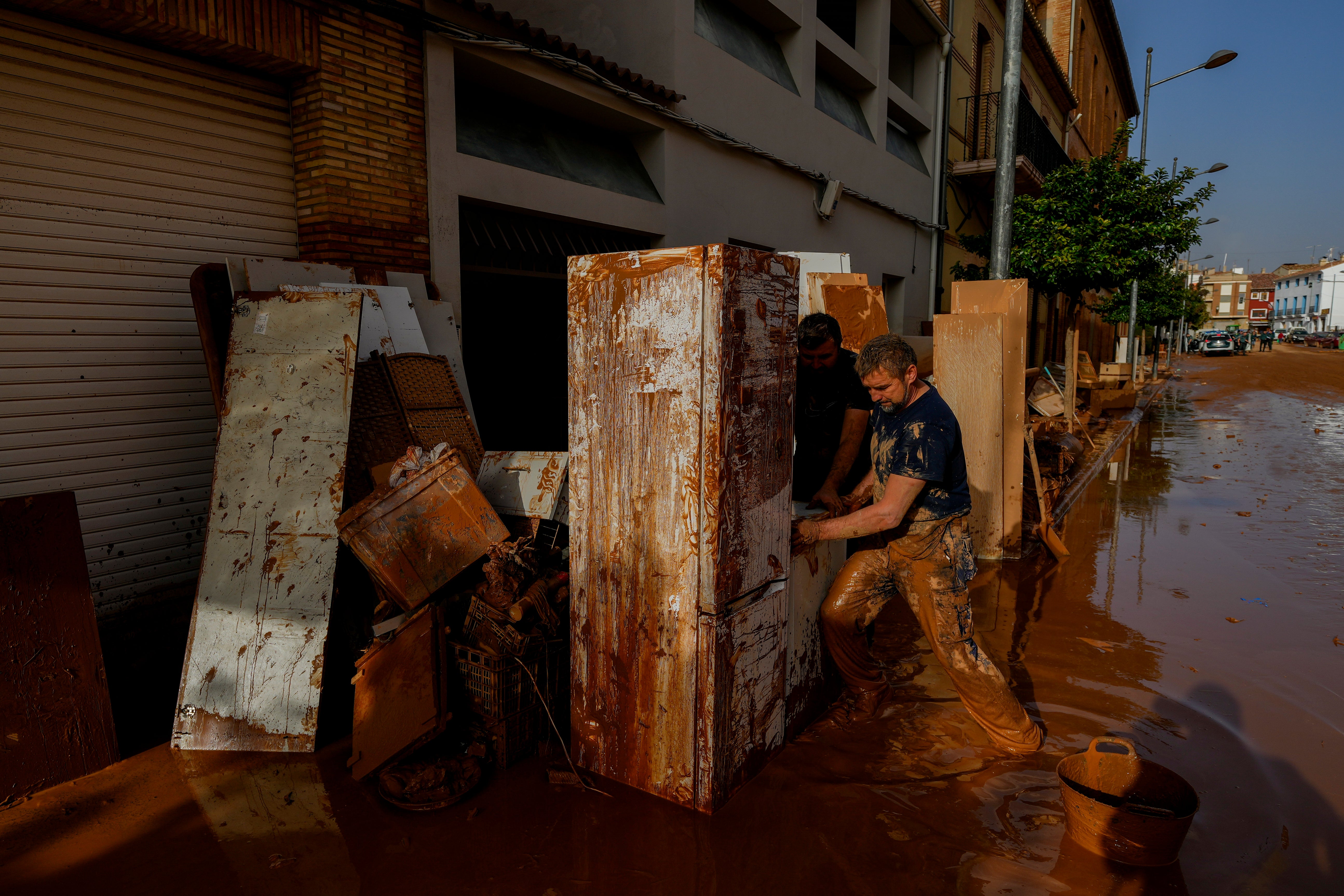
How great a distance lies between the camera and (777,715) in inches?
132

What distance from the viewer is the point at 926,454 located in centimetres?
334

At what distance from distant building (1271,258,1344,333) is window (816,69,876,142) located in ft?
320

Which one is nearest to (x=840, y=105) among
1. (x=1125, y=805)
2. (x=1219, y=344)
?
(x=1125, y=805)

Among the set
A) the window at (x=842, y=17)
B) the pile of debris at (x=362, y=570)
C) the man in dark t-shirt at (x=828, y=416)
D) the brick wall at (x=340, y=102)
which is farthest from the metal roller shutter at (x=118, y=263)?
the window at (x=842, y=17)

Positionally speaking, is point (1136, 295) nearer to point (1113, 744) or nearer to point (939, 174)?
point (939, 174)

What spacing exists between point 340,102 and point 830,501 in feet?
14.1

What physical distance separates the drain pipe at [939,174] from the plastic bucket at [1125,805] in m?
13.7

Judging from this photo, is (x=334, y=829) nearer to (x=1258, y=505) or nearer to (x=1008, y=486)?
(x=1008, y=486)

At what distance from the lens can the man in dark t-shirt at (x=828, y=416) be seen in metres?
4.03

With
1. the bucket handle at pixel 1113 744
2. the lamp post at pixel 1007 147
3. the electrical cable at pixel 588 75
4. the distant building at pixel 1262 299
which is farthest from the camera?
the distant building at pixel 1262 299

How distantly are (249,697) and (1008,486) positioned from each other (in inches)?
231

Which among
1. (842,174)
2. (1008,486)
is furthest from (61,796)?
(842,174)

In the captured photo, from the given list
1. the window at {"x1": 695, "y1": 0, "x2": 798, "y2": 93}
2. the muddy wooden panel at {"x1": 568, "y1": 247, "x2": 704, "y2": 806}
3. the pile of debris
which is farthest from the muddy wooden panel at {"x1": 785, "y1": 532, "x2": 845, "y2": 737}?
the window at {"x1": 695, "y1": 0, "x2": 798, "y2": 93}

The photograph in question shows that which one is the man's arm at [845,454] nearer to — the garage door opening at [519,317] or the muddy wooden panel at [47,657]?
the garage door opening at [519,317]
